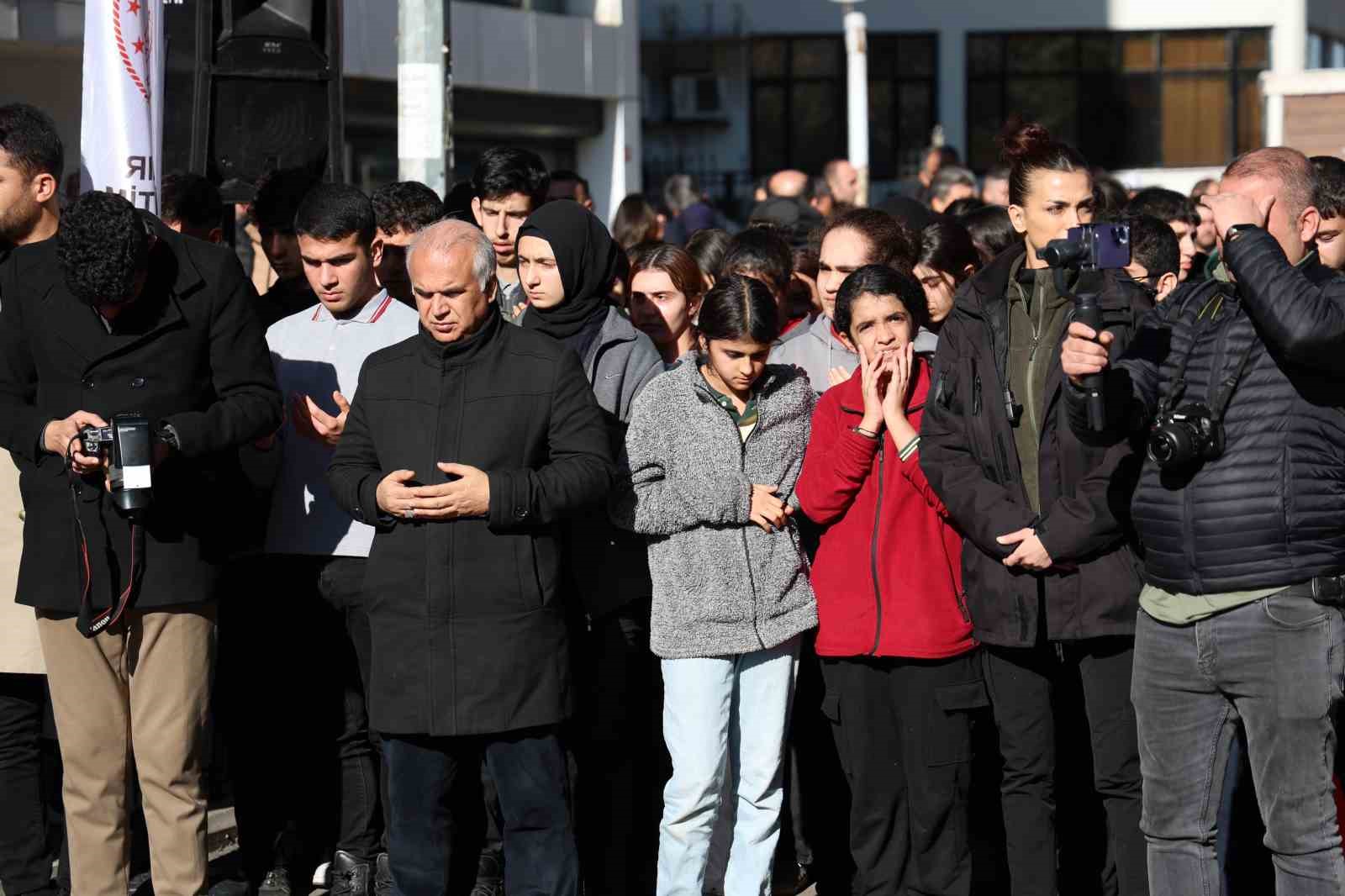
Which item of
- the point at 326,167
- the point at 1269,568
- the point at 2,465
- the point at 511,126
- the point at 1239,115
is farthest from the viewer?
the point at 1239,115

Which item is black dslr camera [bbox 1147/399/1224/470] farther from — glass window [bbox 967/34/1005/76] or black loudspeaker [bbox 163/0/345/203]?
glass window [bbox 967/34/1005/76]

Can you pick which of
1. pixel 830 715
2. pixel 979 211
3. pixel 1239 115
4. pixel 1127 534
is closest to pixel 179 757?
pixel 830 715

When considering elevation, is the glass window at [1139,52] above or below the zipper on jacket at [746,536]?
above

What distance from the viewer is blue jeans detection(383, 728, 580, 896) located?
198 inches

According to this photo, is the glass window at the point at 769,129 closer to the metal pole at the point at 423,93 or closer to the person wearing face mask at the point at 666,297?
the metal pole at the point at 423,93

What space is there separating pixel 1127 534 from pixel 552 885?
185 cm

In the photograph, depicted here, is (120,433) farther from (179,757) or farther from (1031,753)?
(1031,753)

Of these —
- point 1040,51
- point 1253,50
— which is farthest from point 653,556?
point 1253,50

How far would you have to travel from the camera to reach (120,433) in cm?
488

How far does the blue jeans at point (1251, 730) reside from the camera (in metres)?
4.46

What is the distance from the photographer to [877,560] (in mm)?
5270

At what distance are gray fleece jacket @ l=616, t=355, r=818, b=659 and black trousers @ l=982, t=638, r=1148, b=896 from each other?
638 millimetres

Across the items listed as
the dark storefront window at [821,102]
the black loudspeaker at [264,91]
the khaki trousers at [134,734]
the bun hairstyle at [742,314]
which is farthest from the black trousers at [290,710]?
the dark storefront window at [821,102]

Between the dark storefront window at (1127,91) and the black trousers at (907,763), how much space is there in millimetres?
31842
